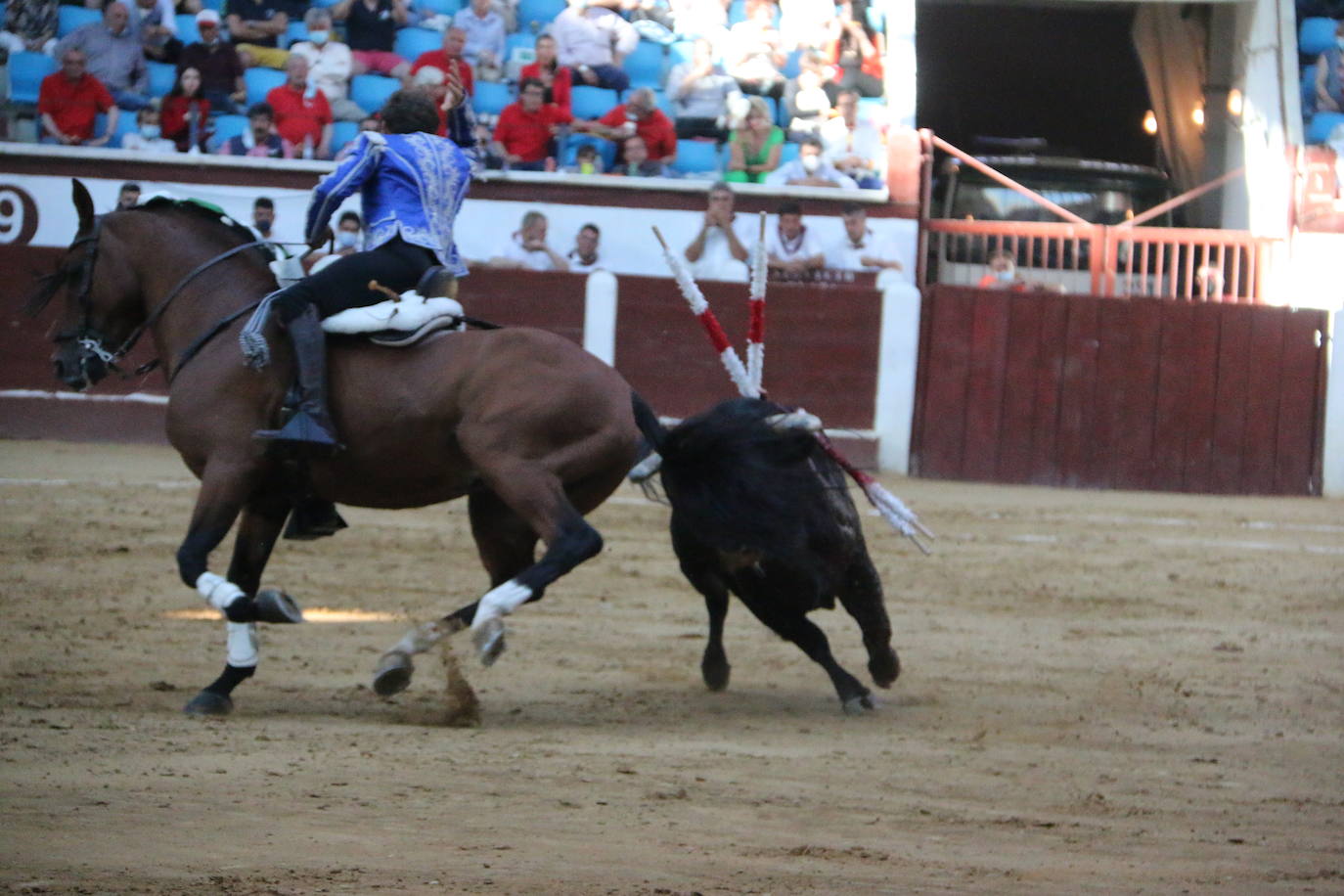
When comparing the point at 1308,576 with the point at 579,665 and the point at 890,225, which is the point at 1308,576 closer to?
the point at 579,665

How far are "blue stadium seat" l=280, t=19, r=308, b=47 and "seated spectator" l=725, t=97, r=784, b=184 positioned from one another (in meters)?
3.24

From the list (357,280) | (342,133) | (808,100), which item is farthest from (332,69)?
(357,280)

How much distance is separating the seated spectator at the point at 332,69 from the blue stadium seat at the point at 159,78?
881 mm

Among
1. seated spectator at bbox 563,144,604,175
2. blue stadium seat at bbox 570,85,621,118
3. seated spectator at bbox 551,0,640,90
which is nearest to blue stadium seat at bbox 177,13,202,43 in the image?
seated spectator at bbox 551,0,640,90

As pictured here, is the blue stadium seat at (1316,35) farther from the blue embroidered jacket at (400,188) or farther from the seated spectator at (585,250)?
the blue embroidered jacket at (400,188)

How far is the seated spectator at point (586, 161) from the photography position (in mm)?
12180

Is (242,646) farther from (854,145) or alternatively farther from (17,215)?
(854,145)

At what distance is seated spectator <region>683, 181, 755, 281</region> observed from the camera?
38.7 ft

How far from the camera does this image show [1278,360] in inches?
463

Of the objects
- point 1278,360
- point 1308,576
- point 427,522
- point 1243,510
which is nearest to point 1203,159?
point 1278,360

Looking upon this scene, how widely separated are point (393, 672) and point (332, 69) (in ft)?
28.3

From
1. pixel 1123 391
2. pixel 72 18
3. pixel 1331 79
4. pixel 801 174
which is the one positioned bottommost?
pixel 1123 391

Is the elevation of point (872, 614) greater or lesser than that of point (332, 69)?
lesser

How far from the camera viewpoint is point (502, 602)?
4656 mm
